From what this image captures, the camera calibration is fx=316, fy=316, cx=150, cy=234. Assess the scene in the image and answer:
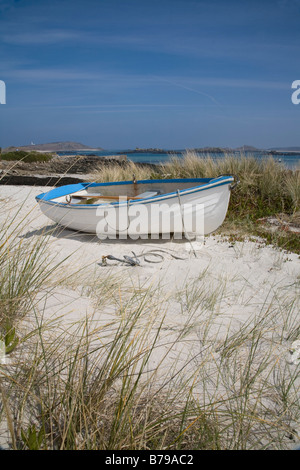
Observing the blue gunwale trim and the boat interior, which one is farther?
the boat interior

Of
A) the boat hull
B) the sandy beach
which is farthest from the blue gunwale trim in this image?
the sandy beach

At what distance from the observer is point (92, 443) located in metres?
1.35

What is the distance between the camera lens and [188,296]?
335 centimetres

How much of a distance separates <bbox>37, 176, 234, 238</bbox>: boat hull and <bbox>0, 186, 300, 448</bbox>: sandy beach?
0.26 metres

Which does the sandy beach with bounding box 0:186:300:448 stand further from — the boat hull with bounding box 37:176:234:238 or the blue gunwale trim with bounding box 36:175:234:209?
the blue gunwale trim with bounding box 36:175:234:209

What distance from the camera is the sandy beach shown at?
7.39ft

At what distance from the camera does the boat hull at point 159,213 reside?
5344 millimetres

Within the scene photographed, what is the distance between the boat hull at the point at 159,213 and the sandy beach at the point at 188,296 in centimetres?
26

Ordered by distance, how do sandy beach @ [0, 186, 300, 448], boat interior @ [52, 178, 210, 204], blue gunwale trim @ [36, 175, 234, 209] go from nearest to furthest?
sandy beach @ [0, 186, 300, 448] → blue gunwale trim @ [36, 175, 234, 209] → boat interior @ [52, 178, 210, 204]

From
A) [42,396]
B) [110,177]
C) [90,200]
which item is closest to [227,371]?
[42,396]

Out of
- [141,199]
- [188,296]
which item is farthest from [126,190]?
[188,296]

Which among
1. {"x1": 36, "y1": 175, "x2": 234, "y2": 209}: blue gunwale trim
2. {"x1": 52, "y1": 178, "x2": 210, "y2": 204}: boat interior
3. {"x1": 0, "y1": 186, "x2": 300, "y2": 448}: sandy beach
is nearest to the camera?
{"x1": 0, "y1": 186, "x2": 300, "y2": 448}: sandy beach

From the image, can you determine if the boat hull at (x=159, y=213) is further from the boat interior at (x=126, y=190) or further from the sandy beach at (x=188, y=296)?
the boat interior at (x=126, y=190)
